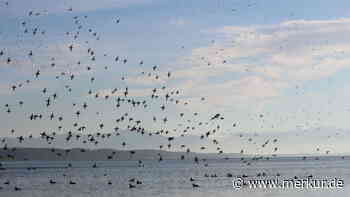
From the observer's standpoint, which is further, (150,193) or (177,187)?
(177,187)

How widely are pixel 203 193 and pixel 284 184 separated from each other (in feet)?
55.3

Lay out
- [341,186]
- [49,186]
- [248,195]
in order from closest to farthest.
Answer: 1. [248,195]
2. [341,186]
3. [49,186]

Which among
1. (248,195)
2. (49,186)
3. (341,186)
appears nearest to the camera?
(248,195)

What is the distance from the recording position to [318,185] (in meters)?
91.3

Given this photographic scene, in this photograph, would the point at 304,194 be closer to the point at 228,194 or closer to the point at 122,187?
the point at 228,194

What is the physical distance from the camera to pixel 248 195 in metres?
78.0

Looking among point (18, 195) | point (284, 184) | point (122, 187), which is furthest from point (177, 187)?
point (18, 195)

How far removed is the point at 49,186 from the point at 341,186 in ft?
111

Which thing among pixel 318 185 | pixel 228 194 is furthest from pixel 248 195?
pixel 318 185

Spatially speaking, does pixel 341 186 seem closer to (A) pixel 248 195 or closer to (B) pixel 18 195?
(A) pixel 248 195

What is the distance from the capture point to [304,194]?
257 ft

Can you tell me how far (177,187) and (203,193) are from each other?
37.3 feet

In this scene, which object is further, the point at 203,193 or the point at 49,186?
the point at 49,186

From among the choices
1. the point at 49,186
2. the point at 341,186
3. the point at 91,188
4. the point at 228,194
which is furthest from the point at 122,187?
the point at 341,186
